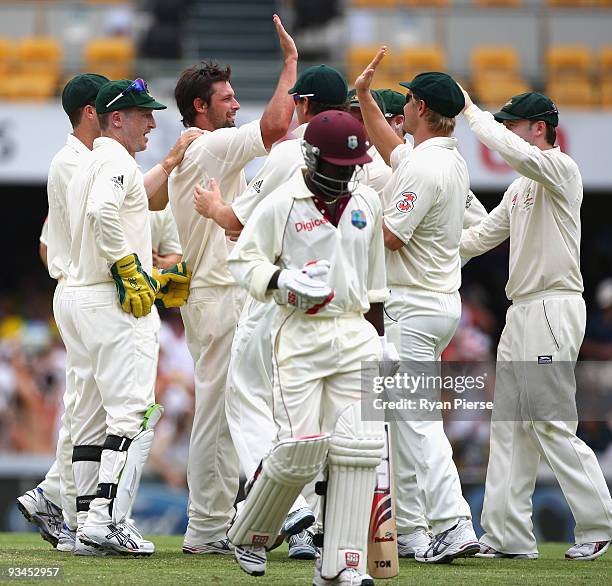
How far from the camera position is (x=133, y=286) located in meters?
6.43

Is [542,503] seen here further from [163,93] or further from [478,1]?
[478,1]

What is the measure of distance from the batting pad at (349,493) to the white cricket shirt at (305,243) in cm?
51

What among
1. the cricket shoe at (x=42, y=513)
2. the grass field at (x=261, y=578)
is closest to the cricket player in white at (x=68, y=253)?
the cricket shoe at (x=42, y=513)

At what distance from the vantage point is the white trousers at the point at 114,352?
646cm

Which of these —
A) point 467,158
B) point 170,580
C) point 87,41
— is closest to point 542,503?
point 467,158

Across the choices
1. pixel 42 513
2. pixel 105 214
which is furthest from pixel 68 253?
pixel 42 513

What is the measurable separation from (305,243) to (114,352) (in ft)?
5.33

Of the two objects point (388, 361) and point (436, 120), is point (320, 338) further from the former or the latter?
point (436, 120)

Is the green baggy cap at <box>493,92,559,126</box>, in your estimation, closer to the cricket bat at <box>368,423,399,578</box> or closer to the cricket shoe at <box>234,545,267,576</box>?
the cricket bat at <box>368,423,399,578</box>

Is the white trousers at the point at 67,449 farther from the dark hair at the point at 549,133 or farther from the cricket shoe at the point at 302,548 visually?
the dark hair at the point at 549,133

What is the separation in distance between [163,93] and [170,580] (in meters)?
9.97

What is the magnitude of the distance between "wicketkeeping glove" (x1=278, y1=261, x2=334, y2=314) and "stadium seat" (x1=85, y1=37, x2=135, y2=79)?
10821 millimetres

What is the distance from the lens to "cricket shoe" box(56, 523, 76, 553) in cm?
693

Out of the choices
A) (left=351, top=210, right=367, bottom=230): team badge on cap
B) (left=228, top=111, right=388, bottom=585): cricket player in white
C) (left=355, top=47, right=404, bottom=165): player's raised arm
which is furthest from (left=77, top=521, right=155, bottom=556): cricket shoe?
(left=355, top=47, right=404, bottom=165): player's raised arm
